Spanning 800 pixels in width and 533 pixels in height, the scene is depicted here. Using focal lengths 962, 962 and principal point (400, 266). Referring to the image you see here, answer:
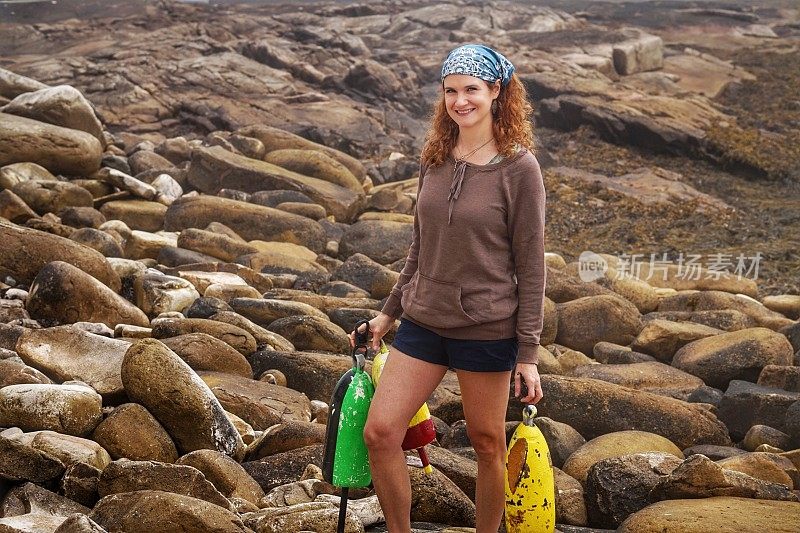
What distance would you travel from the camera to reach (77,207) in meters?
14.9

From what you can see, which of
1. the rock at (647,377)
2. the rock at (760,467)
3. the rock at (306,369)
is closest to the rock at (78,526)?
the rock at (760,467)

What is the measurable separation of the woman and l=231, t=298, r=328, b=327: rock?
21.2 feet

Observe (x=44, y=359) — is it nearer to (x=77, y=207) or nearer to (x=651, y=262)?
(x=77, y=207)

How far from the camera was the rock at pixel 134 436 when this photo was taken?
5.48m

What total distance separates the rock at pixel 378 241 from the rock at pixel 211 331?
6.87 meters

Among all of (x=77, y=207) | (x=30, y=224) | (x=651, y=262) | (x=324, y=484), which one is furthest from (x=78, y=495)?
(x=651, y=262)

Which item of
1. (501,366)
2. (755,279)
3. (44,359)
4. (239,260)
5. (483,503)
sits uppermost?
(501,366)

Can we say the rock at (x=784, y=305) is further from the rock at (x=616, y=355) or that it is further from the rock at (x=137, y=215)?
the rock at (x=137, y=215)

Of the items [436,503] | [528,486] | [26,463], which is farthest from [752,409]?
[26,463]

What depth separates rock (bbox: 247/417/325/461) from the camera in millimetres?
5973

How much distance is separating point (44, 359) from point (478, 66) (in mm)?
4553

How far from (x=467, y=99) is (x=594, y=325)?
824 centimetres

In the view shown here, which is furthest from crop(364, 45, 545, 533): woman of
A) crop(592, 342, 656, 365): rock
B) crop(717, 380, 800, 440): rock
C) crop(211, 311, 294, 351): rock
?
crop(592, 342, 656, 365): rock

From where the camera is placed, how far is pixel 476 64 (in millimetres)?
3605
